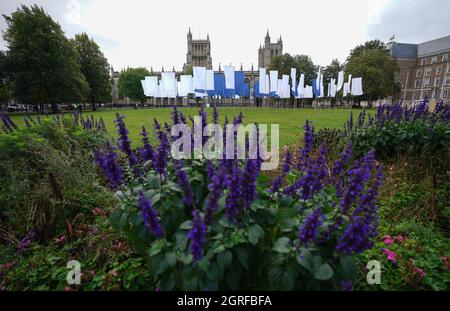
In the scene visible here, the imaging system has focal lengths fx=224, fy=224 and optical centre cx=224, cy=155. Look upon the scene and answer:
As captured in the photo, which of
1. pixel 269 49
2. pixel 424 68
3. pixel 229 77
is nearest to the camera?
pixel 229 77

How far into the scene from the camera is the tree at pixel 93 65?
42.0 metres

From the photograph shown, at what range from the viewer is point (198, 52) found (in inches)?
4090

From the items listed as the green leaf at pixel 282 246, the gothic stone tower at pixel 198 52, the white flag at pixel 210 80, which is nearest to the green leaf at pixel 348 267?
the green leaf at pixel 282 246

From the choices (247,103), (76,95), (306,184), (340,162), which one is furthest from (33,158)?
(247,103)

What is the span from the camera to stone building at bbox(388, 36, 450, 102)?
5820 cm

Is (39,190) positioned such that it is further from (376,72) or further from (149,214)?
(376,72)

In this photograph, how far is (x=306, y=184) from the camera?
1944 millimetres

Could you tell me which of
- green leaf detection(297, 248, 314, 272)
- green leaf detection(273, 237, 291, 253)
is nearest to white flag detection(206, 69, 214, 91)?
green leaf detection(273, 237, 291, 253)

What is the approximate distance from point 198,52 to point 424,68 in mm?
Result: 83222

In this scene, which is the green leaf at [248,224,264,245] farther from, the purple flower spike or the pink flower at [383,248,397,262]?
the pink flower at [383,248,397,262]

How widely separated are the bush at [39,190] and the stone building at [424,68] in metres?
74.2

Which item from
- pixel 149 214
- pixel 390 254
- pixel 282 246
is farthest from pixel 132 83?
pixel 282 246
